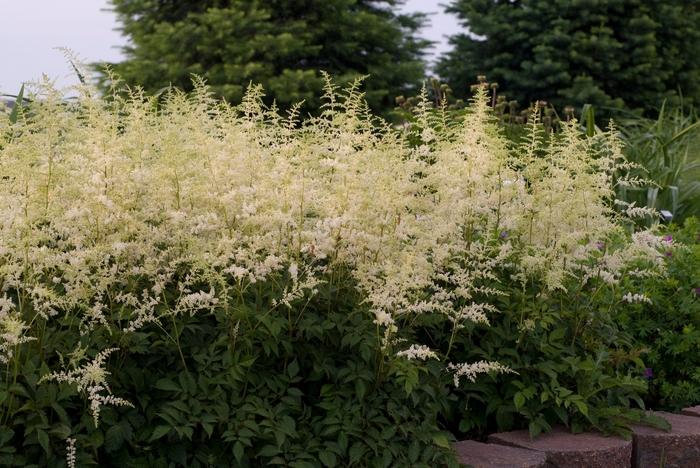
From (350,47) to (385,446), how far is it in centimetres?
1339

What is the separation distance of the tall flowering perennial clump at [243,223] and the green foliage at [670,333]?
1.12 metres

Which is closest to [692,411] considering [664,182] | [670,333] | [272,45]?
[670,333]

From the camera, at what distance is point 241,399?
10.2 feet

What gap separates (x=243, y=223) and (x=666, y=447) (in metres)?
Result: 2.23

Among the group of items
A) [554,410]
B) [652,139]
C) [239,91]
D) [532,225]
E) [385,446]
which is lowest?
[239,91]

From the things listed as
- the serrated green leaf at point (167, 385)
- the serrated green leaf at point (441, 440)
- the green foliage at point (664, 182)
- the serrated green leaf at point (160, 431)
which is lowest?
the green foliage at point (664, 182)

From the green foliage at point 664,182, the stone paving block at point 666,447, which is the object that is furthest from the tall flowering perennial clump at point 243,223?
the green foliage at point 664,182

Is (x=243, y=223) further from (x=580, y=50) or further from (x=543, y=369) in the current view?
(x=580, y=50)

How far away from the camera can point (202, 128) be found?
413 centimetres

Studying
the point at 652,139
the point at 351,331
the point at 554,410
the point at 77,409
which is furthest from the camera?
the point at 652,139

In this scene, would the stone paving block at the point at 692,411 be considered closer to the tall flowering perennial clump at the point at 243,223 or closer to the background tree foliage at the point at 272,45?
the tall flowering perennial clump at the point at 243,223

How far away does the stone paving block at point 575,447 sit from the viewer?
146 inches

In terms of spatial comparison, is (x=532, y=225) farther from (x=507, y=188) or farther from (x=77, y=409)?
(x=77, y=409)

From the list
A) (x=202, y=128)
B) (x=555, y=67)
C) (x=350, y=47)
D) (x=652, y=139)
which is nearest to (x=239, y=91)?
(x=350, y=47)
